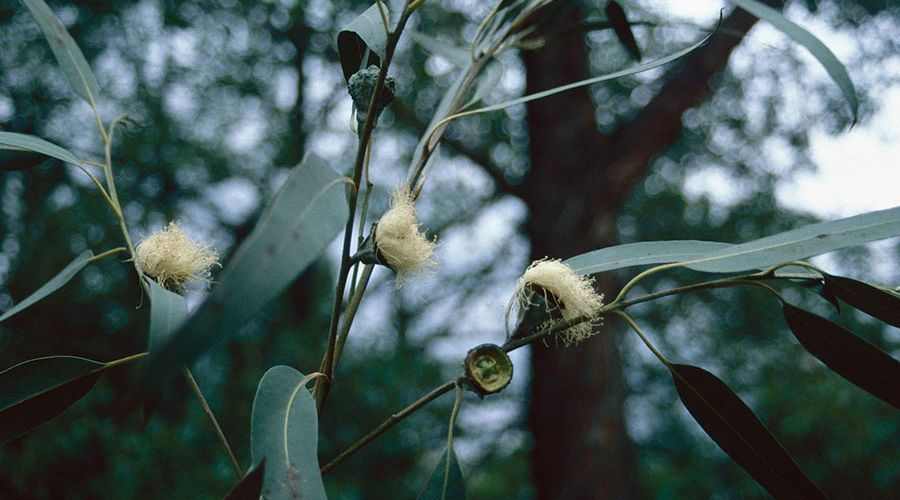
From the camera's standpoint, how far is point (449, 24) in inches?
127

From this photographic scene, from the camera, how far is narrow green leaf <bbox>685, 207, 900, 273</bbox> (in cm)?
43

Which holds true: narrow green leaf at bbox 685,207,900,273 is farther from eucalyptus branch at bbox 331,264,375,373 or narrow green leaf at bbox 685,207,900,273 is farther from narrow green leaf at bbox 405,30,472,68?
narrow green leaf at bbox 405,30,472,68

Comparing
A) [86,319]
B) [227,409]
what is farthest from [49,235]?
[227,409]

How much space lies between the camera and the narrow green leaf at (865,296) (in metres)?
0.43

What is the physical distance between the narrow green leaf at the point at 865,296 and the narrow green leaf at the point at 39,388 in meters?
0.43

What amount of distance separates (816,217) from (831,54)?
12.6 ft

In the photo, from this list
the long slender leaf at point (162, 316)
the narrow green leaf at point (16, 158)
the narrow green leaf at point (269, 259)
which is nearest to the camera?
the narrow green leaf at point (269, 259)

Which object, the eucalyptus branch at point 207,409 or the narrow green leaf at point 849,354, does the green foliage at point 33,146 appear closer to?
the eucalyptus branch at point 207,409

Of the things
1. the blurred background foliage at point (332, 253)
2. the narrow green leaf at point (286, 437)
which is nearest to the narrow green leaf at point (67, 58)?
the narrow green leaf at point (286, 437)

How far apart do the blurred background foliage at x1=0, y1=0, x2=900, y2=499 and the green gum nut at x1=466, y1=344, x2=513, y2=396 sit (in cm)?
161

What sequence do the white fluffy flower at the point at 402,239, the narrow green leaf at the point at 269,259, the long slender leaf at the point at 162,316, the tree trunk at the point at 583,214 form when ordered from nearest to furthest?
the narrow green leaf at the point at 269,259 → the long slender leaf at the point at 162,316 → the white fluffy flower at the point at 402,239 → the tree trunk at the point at 583,214

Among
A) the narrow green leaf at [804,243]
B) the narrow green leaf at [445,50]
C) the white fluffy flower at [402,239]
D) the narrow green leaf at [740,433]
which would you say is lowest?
the narrow green leaf at [740,433]

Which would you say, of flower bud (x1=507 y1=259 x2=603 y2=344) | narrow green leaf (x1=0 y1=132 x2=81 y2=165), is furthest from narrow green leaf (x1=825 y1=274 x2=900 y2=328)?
narrow green leaf (x1=0 y1=132 x2=81 y2=165)

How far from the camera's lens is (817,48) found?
1.80ft
